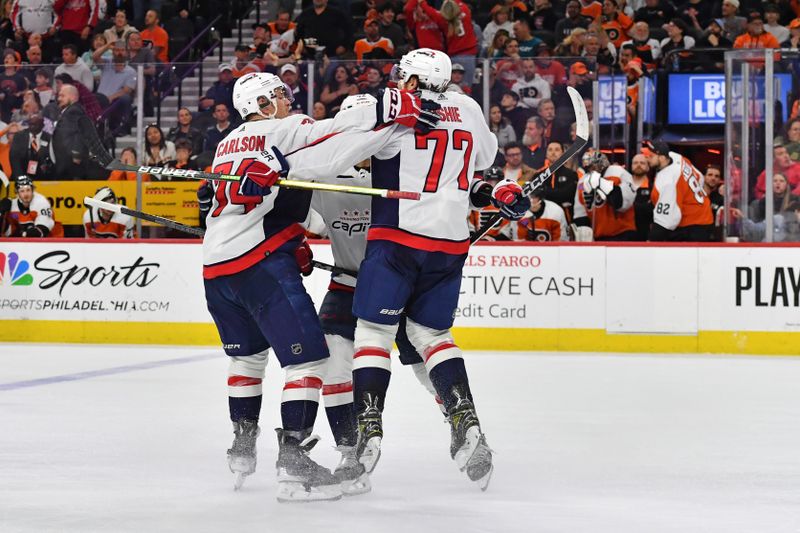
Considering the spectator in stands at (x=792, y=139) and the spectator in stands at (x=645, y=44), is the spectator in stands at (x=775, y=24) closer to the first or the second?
the spectator in stands at (x=645, y=44)

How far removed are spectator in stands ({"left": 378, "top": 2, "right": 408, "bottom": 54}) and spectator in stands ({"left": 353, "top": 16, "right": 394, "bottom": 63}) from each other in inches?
3.1

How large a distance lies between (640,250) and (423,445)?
4.93m

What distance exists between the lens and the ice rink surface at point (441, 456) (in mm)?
3680

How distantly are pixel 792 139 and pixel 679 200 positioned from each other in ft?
3.03

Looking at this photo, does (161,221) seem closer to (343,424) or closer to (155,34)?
(343,424)

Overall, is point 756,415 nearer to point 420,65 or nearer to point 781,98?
point 420,65

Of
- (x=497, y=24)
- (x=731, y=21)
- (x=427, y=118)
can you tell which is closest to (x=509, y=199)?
(x=427, y=118)

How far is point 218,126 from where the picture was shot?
1018 cm

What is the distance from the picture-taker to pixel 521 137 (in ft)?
31.8

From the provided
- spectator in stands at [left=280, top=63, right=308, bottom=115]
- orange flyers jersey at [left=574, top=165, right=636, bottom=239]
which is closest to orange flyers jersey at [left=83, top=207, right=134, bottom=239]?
spectator in stands at [left=280, top=63, right=308, bottom=115]

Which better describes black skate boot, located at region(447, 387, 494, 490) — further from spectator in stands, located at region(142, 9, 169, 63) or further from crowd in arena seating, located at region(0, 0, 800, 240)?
spectator in stands, located at region(142, 9, 169, 63)

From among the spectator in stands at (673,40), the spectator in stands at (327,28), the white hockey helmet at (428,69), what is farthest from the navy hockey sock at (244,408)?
the spectator in stands at (327,28)

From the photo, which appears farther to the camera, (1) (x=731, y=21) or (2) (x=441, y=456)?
(1) (x=731, y=21)

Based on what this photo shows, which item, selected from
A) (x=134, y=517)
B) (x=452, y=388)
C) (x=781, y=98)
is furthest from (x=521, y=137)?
(x=134, y=517)
